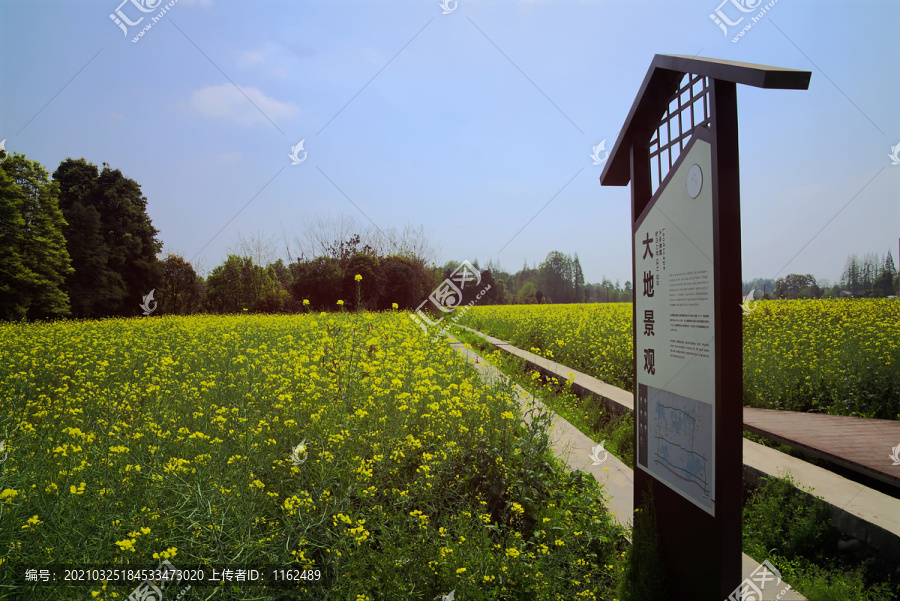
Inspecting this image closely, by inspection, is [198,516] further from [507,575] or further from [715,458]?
[715,458]

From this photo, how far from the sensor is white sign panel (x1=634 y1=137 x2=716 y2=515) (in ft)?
6.95

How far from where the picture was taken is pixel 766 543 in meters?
3.16

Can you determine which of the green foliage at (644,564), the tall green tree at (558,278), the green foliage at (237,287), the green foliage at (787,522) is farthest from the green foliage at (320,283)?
the tall green tree at (558,278)

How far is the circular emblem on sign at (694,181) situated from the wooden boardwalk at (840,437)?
252 cm

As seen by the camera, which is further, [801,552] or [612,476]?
[612,476]

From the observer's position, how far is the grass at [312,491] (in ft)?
6.88

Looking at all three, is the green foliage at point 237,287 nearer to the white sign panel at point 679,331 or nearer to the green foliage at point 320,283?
the green foliage at point 320,283

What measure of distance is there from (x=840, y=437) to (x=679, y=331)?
2.82m

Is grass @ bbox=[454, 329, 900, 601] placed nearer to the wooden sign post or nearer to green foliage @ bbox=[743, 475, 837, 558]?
green foliage @ bbox=[743, 475, 837, 558]

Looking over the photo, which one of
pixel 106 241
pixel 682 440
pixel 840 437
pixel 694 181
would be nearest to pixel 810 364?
A: pixel 840 437

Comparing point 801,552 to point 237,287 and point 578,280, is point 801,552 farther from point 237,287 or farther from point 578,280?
point 578,280

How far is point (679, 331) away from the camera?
2.38 metres

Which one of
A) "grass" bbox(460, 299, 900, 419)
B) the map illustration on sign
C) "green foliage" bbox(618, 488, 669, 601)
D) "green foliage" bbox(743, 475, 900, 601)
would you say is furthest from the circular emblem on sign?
"grass" bbox(460, 299, 900, 419)

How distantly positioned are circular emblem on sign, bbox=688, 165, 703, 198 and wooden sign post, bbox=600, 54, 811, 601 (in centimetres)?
1
